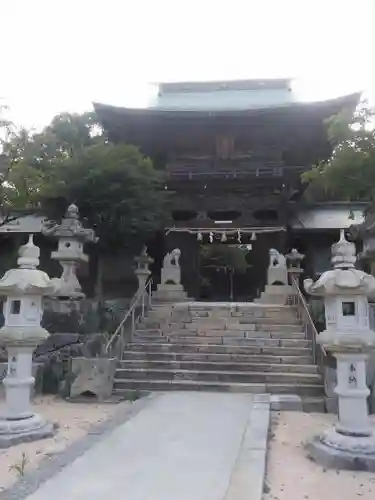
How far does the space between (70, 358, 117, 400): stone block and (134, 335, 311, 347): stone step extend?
2.06 meters

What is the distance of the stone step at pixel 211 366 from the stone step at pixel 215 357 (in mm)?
129

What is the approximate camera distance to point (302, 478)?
14.9ft

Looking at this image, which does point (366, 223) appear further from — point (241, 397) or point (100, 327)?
point (100, 327)

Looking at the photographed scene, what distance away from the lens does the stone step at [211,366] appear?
357 inches

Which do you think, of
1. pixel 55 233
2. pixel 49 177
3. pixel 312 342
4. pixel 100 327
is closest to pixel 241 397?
pixel 312 342

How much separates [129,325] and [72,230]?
2983 mm

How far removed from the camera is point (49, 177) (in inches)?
523

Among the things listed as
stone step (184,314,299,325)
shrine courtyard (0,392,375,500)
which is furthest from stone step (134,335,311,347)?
shrine courtyard (0,392,375,500)

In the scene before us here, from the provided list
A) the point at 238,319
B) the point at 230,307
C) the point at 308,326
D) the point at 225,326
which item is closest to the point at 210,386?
the point at 225,326

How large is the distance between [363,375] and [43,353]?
21.3ft

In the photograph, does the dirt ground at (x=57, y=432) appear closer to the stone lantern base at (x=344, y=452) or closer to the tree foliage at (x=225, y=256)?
the stone lantern base at (x=344, y=452)

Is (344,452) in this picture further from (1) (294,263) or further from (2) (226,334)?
(1) (294,263)

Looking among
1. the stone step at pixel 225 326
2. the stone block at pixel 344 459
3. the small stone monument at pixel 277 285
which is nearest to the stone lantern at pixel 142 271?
the stone step at pixel 225 326

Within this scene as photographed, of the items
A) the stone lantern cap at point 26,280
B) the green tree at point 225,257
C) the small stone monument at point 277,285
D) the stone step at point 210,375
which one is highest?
the green tree at point 225,257
